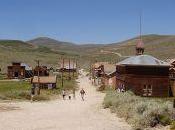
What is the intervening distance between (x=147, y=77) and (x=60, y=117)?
18.1 metres

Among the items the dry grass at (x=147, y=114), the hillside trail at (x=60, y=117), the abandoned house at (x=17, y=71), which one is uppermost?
the abandoned house at (x=17, y=71)

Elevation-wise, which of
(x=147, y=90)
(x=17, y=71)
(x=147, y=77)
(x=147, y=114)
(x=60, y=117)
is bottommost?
(x=60, y=117)

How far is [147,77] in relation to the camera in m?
56.8

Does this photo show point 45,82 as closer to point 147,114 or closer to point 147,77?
point 147,77

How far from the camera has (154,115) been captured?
33938 mm

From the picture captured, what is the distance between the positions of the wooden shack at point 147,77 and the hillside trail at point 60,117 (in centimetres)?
626

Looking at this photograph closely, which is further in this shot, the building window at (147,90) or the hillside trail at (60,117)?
the building window at (147,90)

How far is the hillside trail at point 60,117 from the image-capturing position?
35.8m

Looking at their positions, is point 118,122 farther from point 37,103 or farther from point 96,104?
point 37,103

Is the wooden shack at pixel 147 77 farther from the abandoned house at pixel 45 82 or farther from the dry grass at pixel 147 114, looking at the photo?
the abandoned house at pixel 45 82

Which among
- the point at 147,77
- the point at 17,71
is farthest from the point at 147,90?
the point at 17,71

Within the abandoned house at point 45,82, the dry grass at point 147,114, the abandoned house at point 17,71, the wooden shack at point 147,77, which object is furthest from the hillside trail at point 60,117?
the abandoned house at point 17,71

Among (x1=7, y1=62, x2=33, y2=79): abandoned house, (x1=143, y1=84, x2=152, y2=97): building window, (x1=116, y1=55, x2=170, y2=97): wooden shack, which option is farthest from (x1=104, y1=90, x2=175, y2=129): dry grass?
(x1=7, y1=62, x2=33, y2=79): abandoned house

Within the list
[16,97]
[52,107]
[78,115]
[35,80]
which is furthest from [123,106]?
[35,80]
